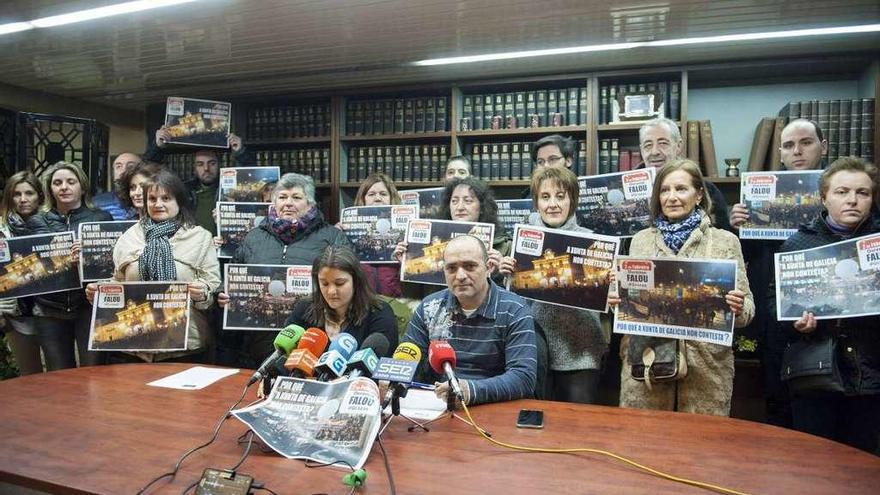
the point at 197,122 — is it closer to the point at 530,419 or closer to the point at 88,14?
the point at 88,14

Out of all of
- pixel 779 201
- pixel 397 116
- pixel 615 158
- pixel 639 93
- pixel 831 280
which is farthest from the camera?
pixel 397 116

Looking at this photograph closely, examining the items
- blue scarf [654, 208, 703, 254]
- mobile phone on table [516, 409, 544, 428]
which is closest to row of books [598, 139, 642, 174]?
blue scarf [654, 208, 703, 254]

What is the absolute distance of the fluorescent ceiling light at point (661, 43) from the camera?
367 centimetres

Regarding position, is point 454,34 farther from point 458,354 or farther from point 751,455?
point 751,455

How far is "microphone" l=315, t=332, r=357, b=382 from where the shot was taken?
1.61 metres

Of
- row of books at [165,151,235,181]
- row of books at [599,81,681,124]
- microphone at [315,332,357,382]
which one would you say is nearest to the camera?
microphone at [315,332,357,382]

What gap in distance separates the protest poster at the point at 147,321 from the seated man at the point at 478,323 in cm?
120

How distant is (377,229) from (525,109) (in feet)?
7.19

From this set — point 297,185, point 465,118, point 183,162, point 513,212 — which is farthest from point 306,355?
point 183,162

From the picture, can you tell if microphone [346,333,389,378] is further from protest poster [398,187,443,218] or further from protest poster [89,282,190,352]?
protest poster [398,187,443,218]

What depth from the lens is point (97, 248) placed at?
3.07 meters

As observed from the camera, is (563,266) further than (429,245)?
No

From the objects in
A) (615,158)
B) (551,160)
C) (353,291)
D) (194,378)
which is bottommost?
(194,378)

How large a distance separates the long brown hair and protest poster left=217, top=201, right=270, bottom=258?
1202 mm
